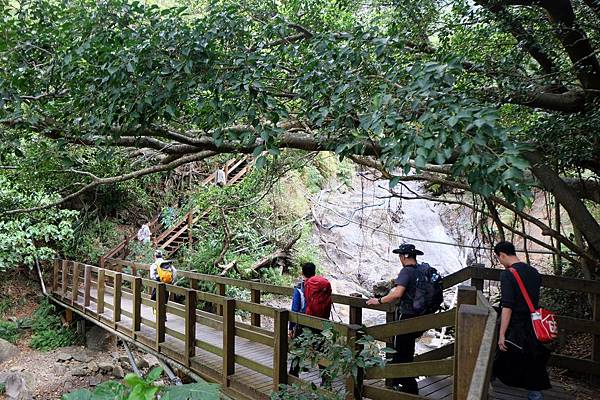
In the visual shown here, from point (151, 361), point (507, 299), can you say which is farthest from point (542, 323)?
point (151, 361)

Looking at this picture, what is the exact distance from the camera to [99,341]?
1108 centimetres

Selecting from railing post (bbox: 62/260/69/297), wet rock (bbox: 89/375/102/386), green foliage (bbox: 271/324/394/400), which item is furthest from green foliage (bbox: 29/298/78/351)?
green foliage (bbox: 271/324/394/400)

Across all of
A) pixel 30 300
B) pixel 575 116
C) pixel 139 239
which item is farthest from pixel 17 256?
pixel 575 116

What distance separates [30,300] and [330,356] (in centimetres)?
1201

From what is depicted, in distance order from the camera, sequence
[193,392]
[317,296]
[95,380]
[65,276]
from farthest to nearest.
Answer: [65,276]
[95,380]
[317,296]
[193,392]

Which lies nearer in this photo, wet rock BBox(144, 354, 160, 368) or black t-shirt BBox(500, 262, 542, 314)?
black t-shirt BBox(500, 262, 542, 314)

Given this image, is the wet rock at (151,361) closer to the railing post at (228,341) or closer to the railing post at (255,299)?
the railing post at (255,299)

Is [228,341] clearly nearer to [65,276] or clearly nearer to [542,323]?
[542,323]

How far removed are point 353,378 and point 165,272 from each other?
16.9 feet

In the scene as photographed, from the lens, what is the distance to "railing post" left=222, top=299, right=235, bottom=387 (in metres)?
4.71

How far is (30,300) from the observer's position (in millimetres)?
12453

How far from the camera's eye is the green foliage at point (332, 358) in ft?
10.5

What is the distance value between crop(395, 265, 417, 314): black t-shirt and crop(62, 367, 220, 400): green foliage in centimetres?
226

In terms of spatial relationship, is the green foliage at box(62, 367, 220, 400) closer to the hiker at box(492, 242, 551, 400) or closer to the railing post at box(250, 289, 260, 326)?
the hiker at box(492, 242, 551, 400)
